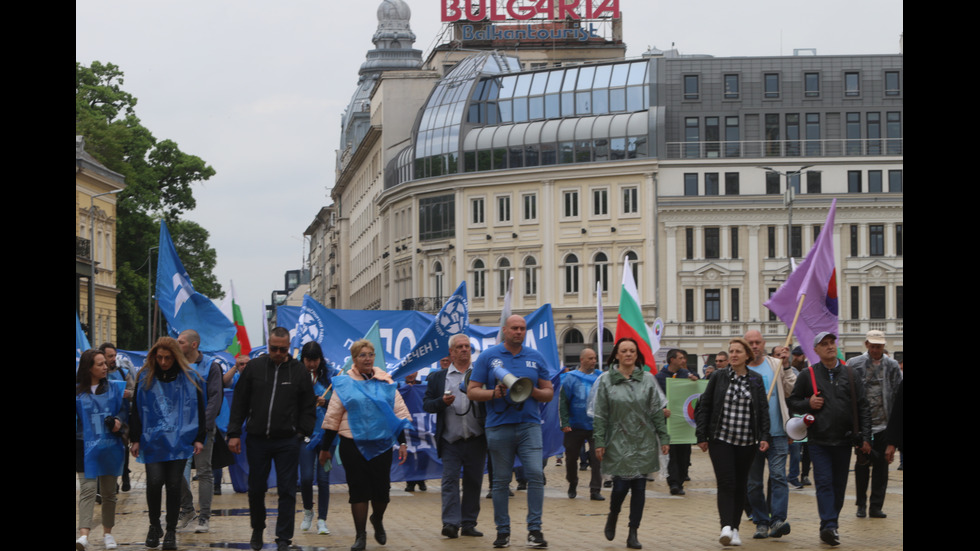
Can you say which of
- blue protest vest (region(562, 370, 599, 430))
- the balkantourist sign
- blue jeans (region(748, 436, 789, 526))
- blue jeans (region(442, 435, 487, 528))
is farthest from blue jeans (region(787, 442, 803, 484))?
the balkantourist sign

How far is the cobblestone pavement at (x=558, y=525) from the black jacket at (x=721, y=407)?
38.2 inches

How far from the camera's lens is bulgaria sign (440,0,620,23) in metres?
94.1

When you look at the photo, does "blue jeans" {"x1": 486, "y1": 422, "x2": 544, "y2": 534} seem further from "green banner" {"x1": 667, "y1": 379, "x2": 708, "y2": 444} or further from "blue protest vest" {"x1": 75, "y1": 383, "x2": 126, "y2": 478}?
"green banner" {"x1": 667, "y1": 379, "x2": 708, "y2": 444}

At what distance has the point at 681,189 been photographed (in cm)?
7825

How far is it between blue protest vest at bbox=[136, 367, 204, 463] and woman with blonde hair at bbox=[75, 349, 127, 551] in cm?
22

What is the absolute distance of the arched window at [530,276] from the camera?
80.8m

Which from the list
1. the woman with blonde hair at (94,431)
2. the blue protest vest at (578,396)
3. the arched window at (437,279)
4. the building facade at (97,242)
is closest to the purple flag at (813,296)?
the blue protest vest at (578,396)

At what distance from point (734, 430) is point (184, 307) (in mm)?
7734

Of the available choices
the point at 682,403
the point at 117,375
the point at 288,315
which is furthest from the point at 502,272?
the point at 117,375

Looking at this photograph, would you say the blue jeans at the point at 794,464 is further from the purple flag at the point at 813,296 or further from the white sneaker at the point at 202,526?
the white sneaker at the point at 202,526

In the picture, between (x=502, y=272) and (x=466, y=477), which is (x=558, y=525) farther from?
(x=502, y=272)
